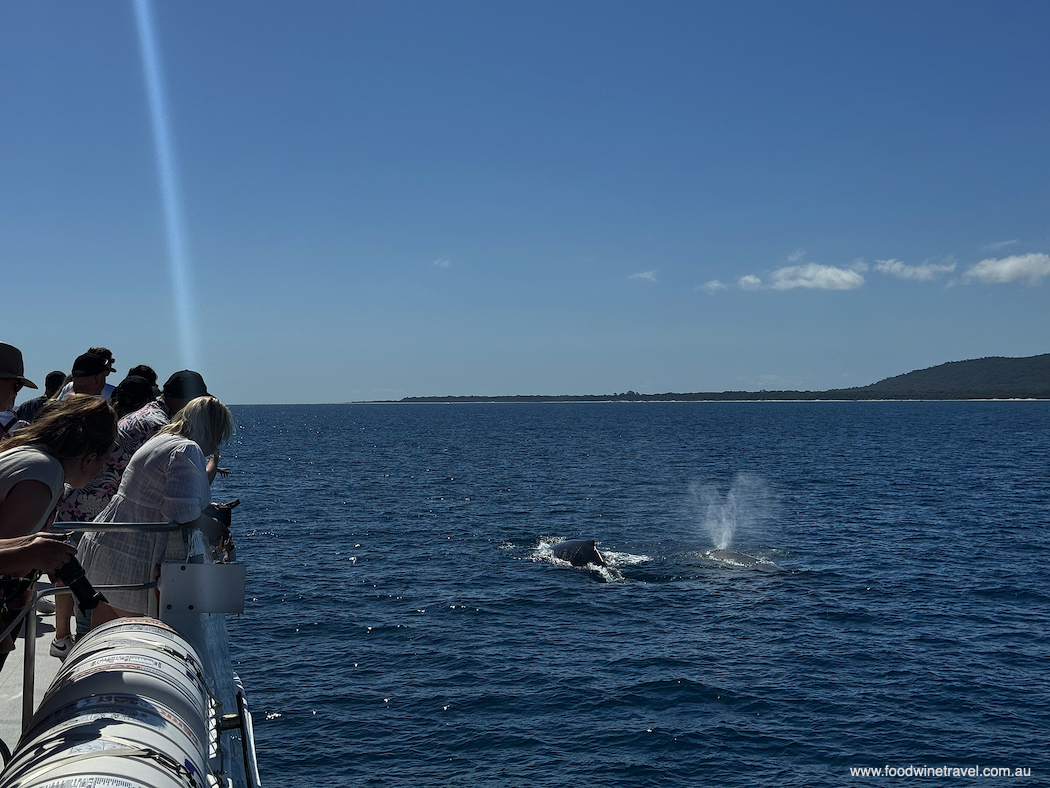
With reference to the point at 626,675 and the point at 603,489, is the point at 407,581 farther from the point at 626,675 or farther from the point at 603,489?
the point at 603,489

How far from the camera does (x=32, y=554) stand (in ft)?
11.8

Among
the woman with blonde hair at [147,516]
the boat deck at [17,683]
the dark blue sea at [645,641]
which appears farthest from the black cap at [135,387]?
the dark blue sea at [645,641]

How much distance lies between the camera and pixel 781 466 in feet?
238

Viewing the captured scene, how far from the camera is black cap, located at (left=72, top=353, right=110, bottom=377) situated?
7.73m

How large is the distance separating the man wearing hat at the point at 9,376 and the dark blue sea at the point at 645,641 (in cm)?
967

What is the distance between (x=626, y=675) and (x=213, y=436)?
14606 mm

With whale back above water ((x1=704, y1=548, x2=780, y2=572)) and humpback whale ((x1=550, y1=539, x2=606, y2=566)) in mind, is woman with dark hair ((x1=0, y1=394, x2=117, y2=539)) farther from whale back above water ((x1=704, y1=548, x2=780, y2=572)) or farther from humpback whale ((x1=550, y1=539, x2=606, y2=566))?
whale back above water ((x1=704, y1=548, x2=780, y2=572))

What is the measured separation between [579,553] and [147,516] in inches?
1005

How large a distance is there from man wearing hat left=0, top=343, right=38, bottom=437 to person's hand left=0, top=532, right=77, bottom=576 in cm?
285

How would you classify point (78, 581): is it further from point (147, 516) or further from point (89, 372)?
point (89, 372)

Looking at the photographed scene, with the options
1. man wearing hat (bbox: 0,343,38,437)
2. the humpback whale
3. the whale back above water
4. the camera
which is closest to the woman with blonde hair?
man wearing hat (bbox: 0,343,38,437)

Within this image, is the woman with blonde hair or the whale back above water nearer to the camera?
the woman with blonde hair

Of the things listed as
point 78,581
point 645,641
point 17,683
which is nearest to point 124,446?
point 17,683

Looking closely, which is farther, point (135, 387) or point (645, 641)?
point (645, 641)
